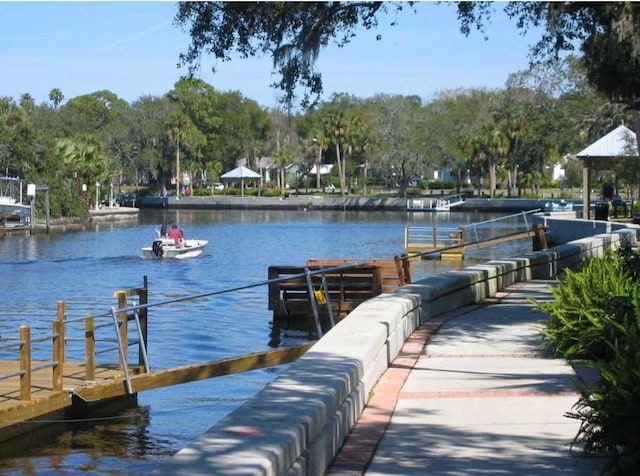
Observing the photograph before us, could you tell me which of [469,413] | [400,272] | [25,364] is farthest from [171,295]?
[469,413]

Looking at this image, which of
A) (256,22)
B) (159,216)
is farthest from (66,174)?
(256,22)

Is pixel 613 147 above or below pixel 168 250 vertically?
above

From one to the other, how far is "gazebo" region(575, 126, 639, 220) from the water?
19.6ft

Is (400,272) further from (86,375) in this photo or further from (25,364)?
(25,364)

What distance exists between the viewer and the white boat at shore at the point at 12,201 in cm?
7119

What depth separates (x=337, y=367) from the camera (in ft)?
25.6

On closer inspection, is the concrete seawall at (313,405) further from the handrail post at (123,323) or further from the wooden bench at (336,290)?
the wooden bench at (336,290)

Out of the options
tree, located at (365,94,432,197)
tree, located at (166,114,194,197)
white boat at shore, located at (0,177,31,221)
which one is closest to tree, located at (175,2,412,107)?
white boat at shore, located at (0,177,31,221)

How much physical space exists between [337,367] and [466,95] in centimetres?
13227

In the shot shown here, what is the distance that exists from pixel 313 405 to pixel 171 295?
2639cm

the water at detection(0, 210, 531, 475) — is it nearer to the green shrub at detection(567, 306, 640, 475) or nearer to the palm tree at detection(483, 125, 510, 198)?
the green shrub at detection(567, 306, 640, 475)

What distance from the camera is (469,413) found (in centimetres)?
830

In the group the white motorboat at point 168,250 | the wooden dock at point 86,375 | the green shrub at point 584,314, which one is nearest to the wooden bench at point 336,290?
the wooden dock at point 86,375

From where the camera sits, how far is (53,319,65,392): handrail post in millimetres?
12914
